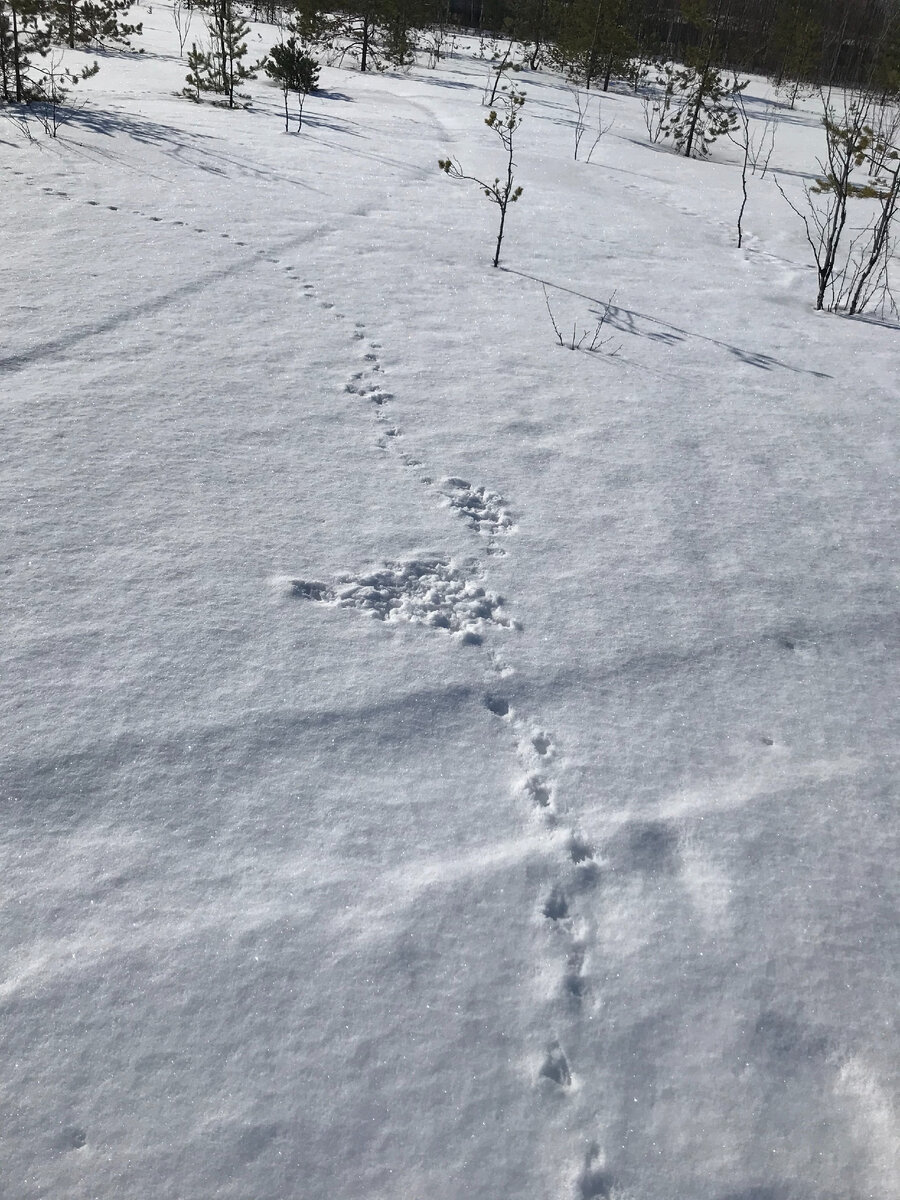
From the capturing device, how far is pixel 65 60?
34.5 ft

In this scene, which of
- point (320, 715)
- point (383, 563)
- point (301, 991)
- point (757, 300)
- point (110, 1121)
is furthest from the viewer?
point (757, 300)

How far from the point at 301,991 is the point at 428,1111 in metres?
0.30

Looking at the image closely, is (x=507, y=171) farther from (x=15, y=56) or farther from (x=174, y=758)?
(x=174, y=758)

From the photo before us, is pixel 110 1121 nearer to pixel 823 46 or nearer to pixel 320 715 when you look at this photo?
pixel 320 715

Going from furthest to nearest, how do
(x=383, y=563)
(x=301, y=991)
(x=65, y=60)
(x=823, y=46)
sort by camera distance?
(x=823, y=46) < (x=65, y=60) < (x=383, y=563) < (x=301, y=991)

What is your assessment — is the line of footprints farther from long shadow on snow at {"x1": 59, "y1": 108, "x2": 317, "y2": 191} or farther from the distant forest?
the distant forest

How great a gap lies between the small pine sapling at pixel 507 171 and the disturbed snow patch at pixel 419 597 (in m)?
2.83

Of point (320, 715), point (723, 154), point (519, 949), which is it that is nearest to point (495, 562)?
point (320, 715)

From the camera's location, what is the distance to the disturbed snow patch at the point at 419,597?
228 cm

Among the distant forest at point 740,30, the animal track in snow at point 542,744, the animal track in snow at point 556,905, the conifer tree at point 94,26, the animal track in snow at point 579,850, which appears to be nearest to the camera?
the animal track in snow at point 556,905

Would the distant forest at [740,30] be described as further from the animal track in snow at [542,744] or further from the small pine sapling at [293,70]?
the animal track in snow at [542,744]

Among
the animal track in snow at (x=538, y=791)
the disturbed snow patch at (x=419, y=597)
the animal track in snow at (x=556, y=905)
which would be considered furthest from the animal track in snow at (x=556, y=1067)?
the disturbed snow patch at (x=419, y=597)

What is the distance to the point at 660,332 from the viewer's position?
4340mm

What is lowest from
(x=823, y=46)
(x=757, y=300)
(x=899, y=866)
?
(x=899, y=866)
